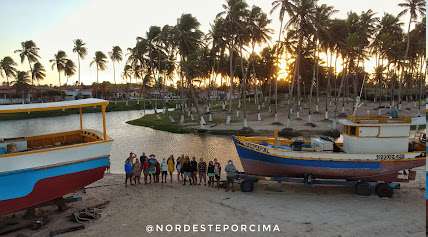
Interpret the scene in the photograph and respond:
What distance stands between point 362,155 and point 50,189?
1248 centimetres

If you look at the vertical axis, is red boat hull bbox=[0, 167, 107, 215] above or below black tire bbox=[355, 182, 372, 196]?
above

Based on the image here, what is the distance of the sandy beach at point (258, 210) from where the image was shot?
36.2ft

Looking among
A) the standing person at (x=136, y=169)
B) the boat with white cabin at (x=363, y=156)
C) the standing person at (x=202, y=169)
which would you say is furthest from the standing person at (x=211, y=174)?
the standing person at (x=136, y=169)

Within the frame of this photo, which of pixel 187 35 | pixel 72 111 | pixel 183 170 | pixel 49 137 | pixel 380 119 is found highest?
pixel 187 35

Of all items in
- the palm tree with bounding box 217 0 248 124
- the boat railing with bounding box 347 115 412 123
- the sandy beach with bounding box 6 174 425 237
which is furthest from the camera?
the palm tree with bounding box 217 0 248 124

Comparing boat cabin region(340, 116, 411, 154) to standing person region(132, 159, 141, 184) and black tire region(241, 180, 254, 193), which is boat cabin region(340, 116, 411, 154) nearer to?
black tire region(241, 180, 254, 193)

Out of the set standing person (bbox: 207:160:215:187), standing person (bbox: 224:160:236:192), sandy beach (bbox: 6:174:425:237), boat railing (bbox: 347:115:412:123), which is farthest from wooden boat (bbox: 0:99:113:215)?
boat railing (bbox: 347:115:412:123)

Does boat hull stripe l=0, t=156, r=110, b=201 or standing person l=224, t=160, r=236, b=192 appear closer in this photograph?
boat hull stripe l=0, t=156, r=110, b=201

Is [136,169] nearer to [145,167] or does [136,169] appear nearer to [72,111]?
[145,167]

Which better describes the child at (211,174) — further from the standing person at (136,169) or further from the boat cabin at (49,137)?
the boat cabin at (49,137)

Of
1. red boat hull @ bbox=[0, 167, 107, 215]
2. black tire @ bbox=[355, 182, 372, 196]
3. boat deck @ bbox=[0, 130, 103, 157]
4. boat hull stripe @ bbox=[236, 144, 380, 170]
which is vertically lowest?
black tire @ bbox=[355, 182, 372, 196]

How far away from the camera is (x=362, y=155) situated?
14.9 meters

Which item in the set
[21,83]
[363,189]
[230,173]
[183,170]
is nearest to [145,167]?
[183,170]

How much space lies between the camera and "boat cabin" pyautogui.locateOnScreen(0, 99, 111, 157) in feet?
41.6
